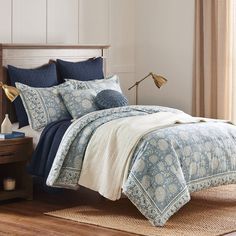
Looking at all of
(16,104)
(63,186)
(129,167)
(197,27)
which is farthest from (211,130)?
(197,27)

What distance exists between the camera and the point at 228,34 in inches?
283

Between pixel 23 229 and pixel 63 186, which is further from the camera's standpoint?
pixel 63 186

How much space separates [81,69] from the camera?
6551mm

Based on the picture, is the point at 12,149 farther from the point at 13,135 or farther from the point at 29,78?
the point at 29,78

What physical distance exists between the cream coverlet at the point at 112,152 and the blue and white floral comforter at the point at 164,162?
0.18ft

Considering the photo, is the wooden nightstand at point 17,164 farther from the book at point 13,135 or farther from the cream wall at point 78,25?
the cream wall at point 78,25

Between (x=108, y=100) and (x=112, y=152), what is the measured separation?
882mm

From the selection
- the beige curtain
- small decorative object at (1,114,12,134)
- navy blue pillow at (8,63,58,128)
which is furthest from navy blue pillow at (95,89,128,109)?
the beige curtain

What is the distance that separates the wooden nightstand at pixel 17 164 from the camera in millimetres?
5525

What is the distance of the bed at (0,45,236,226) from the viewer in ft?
16.3

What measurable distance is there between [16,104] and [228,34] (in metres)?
2.35

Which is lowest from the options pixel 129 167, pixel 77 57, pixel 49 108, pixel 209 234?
pixel 209 234

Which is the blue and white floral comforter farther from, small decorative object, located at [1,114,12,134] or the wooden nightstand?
small decorative object, located at [1,114,12,134]

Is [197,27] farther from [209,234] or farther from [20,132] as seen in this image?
[209,234]
